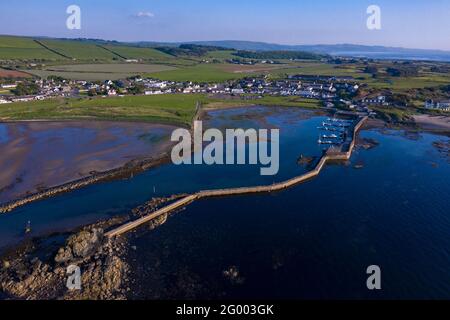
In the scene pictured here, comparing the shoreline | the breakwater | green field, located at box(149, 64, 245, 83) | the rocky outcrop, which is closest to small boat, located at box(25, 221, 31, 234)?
the rocky outcrop

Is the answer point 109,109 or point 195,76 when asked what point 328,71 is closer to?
point 195,76

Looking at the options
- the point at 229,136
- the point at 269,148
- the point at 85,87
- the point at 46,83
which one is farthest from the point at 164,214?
the point at 46,83

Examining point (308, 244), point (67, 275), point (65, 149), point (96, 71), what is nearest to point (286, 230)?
point (308, 244)

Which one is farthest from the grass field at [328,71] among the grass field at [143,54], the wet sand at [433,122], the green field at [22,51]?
the green field at [22,51]

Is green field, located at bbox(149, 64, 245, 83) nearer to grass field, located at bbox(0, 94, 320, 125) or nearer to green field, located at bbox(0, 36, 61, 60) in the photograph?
grass field, located at bbox(0, 94, 320, 125)

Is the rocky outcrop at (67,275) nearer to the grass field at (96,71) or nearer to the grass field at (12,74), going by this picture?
the grass field at (96,71)
